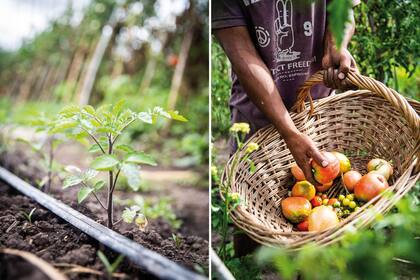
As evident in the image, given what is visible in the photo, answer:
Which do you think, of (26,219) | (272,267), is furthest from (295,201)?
(26,219)

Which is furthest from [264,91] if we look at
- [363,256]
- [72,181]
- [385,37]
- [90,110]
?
[363,256]

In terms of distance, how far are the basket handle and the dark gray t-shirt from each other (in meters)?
0.19

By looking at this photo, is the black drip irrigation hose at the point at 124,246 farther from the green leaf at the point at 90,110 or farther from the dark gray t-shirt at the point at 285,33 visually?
the dark gray t-shirt at the point at 285,33

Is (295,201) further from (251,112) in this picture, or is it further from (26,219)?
(26,219)

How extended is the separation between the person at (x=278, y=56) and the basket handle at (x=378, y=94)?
4cm

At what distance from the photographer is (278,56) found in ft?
6.20

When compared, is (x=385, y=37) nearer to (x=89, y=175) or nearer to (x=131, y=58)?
(x=89, y=175)

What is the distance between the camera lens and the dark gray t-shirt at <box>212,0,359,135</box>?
70.0 inches

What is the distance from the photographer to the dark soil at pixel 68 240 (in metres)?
1.15

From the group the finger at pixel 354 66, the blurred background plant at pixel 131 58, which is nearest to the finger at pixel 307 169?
the finger at pixel 354 66

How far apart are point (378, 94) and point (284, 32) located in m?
0.47

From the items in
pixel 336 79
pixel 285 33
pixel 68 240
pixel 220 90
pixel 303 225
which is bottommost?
pixel 303 225

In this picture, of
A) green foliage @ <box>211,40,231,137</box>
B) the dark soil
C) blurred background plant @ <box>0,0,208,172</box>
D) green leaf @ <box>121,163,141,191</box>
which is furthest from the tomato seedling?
blurred background plant @ <box>0,0,208,172</box>

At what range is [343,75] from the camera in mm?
1603
